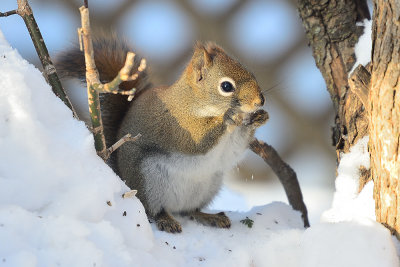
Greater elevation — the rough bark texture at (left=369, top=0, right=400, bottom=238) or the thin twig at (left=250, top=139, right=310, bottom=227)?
the rough bark texture at (left=369, top=0, right=400, bottom=238)

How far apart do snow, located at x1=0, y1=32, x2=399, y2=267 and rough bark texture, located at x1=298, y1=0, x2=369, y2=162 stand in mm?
499

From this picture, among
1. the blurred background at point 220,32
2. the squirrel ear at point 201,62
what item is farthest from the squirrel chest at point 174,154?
the blurred background at point 220,32

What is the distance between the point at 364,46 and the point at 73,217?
1.05 metres

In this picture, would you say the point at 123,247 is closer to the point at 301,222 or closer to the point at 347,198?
the point at 347,198

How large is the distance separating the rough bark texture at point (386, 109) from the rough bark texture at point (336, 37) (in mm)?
467

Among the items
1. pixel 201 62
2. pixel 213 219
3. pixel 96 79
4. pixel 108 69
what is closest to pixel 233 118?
pixel 201 62

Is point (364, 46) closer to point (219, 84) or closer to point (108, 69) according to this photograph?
point (219, 84)

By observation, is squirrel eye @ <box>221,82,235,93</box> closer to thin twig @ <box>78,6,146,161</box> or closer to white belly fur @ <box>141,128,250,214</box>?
white belly fur @ <box>141,128,250,214</box>

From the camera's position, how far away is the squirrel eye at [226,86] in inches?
64.4

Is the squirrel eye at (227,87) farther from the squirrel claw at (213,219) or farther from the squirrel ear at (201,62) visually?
the squirrel claw at (213,219)

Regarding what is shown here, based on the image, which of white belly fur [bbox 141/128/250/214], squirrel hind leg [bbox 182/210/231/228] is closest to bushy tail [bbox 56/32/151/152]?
white belly fur [bbox 141/128/250/214]

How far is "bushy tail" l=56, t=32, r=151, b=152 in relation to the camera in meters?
1.82

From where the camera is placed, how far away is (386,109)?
49.5 inches

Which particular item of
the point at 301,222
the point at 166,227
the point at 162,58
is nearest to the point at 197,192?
the point at 166,227
